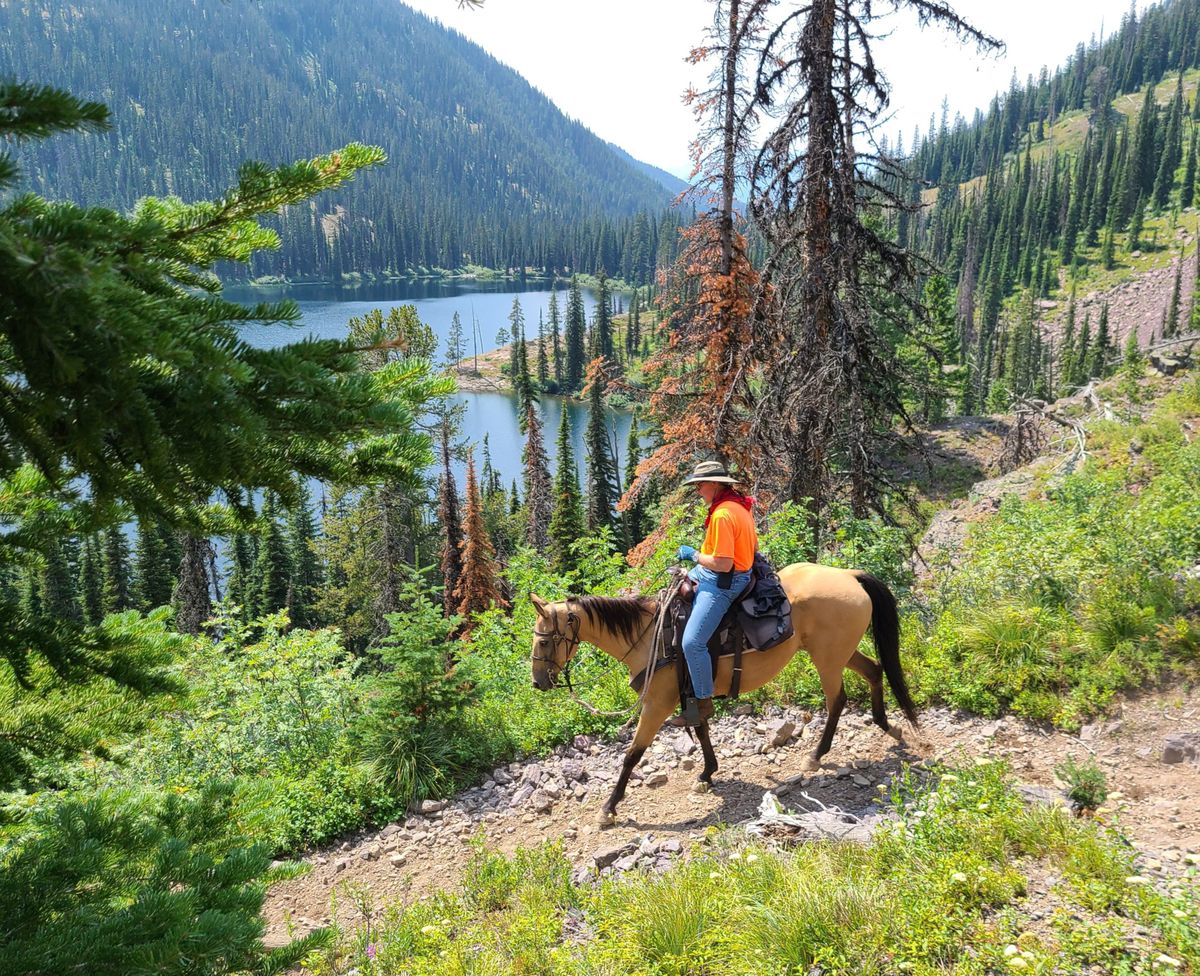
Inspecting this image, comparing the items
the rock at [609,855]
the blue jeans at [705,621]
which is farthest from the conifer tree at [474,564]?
the rock at [609,855]

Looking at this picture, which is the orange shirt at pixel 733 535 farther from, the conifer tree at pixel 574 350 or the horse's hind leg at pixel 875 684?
the conifer tree at pixel 574 350

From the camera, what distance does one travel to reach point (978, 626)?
290 inches

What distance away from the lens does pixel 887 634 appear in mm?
6777

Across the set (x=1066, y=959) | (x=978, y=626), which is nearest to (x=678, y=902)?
(x=1066, y=959)

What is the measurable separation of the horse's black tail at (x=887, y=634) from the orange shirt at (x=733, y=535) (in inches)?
57.0

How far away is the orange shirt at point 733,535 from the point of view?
6.01 meters

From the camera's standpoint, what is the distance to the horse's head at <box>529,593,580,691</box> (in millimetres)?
6703

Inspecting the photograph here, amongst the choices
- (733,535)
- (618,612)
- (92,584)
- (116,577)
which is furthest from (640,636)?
(92,584)

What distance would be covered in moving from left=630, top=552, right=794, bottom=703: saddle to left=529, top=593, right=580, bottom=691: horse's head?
0.83 m

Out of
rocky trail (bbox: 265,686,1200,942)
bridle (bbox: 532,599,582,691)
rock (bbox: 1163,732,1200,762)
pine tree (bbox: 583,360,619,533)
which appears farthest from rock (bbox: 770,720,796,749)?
pine tree (bbox: 583,360,619,533)

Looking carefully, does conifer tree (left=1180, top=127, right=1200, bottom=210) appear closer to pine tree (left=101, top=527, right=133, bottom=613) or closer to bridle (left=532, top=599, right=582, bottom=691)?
bridle (left=532, top=599, right=582, bottom=691)

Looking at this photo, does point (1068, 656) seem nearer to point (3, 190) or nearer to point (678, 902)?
point (678, 902)

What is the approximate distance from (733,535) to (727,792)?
260 cm

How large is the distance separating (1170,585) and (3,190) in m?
8.97
